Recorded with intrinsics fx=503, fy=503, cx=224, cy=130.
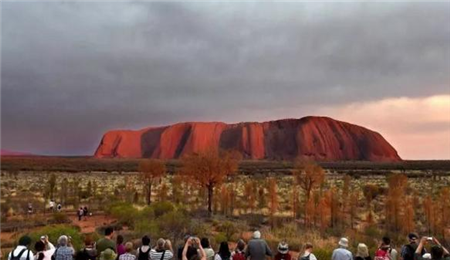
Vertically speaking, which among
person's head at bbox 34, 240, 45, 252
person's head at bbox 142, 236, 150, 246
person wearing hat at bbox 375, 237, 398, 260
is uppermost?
person's head at bbox 142, 236, 150, 246

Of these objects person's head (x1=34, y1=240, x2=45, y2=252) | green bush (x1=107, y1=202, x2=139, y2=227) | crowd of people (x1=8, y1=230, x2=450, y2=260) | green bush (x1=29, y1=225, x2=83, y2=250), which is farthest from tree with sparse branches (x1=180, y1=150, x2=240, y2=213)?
person's head (x1=34, y1=240, x2=45, y2=252)

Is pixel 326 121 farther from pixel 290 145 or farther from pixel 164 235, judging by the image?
pixel 164 235

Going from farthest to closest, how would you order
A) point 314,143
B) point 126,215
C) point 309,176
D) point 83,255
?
point 314,143 < point 309,176 < point 126,215 < point 83,255

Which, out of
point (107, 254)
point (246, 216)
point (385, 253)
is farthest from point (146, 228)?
Answer: point (385, 253)

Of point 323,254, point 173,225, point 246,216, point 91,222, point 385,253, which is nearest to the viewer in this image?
point 385,253

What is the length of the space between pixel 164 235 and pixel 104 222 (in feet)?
28.4

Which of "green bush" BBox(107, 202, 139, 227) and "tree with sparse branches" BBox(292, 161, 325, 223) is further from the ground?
"tree with sparse branches" BBox(292, 161, 325, 223)

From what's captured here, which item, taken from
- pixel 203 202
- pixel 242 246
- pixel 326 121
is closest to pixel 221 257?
→ pixel 242 246

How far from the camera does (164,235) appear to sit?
66.6 ft

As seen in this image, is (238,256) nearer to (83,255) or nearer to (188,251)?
(188,251)

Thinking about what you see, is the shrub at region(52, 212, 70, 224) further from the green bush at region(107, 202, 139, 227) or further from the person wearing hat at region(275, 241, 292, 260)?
the person wearing hat at region(275, 241, 292, 260)

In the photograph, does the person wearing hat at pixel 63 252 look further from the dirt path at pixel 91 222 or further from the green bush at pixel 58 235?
the dirt path at pixel 91 222

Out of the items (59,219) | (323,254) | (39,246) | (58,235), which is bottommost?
(59,219)

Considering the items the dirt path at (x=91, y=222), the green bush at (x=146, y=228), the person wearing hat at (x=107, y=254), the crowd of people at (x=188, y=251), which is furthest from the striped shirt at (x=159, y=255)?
the dirt path at (x=91, y=222)
